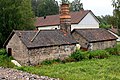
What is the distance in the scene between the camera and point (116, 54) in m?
35.7

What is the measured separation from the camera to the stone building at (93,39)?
35.2m

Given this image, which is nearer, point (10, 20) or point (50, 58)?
point (50, 58)

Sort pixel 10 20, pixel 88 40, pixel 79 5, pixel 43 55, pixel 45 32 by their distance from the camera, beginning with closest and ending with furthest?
pixel 43 55 < pixel 45 32 < pixel 88 40 < pixel 10 20 < pixel 79 5

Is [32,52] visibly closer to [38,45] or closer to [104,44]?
[38,45]

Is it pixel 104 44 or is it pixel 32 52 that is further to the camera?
pixel 104 44

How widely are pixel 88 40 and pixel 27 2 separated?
54.2 ft

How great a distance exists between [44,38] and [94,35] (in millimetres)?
9868

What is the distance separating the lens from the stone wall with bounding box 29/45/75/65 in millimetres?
27875

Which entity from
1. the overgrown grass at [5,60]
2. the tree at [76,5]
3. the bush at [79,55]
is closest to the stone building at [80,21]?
the bush at [79,55]

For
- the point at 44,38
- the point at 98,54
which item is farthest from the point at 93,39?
the point at 44,38

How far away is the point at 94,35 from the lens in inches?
1499

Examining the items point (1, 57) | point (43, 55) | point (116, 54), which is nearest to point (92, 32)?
point (116, 54)

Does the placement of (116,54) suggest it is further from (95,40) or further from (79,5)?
(79,5)

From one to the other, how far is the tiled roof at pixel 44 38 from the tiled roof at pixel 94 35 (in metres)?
3.03
